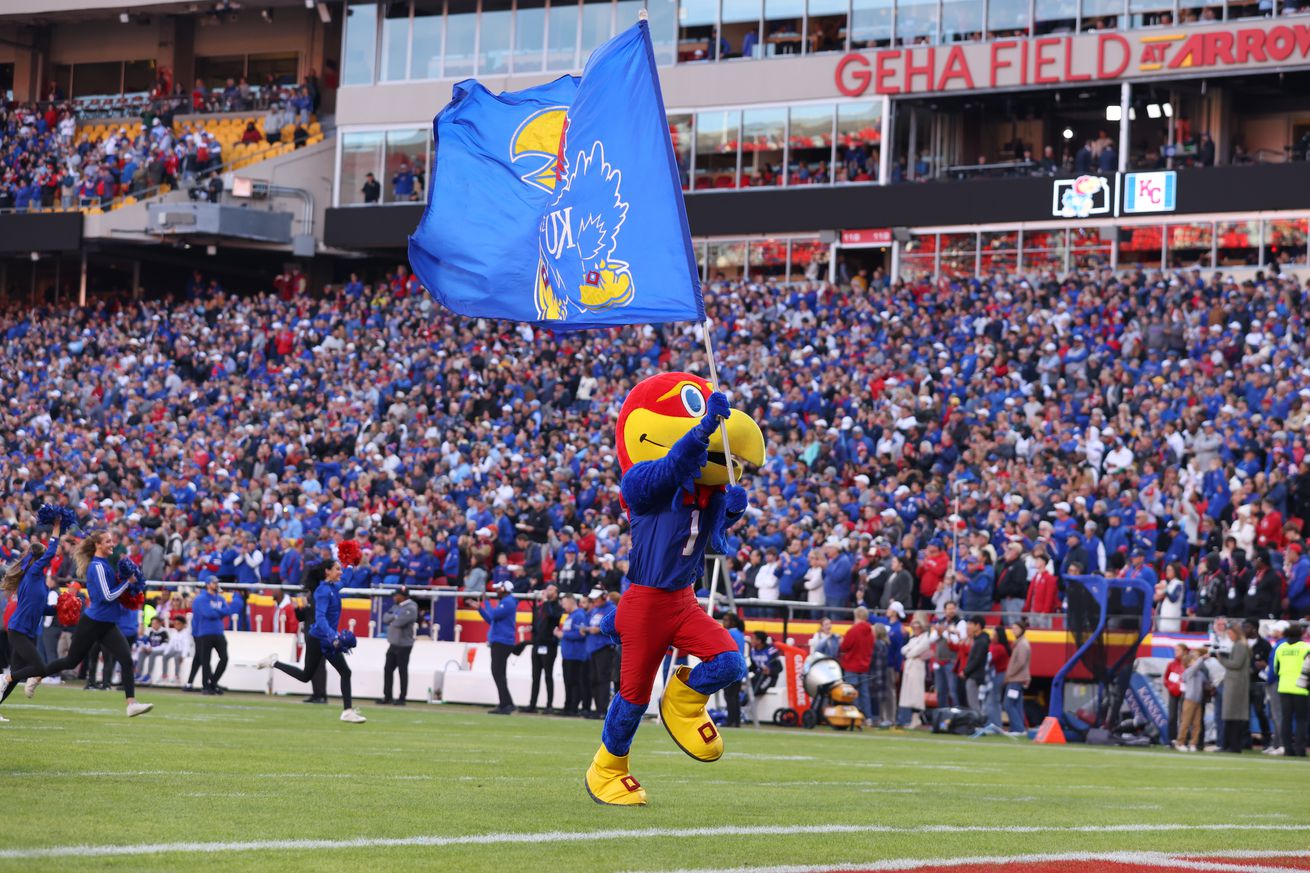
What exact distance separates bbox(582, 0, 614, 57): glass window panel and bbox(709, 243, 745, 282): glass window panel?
618cm

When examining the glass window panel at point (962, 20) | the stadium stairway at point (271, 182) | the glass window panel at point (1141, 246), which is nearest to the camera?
the glass window panel at point (1141, 246)

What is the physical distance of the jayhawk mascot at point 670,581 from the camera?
347 inches

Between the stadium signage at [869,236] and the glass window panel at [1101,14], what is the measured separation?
5.95 meters

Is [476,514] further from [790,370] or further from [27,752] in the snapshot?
[27,752]

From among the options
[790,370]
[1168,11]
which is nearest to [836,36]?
[1168,11]

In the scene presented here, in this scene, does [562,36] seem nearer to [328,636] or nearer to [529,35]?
[529,35]

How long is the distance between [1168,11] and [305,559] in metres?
21.7

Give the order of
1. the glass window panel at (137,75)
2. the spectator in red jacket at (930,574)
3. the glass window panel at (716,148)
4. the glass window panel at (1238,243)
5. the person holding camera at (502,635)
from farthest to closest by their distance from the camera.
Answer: the glass window panel at (137,75), the glass window panel at (716,148), the glass window panel at (1238,243), the spectator in red jacket at (930,574), the person holding camera at (502,635)

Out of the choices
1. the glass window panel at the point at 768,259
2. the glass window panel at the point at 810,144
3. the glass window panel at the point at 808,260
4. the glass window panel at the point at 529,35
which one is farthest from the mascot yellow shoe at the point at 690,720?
the glass window panel at the point at 529,35

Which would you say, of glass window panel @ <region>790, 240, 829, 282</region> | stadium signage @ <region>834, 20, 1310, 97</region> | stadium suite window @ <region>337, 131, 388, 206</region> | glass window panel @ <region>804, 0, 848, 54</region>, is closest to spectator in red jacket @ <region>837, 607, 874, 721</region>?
glass window panel @ <region>790, 240, 829, 282</region>

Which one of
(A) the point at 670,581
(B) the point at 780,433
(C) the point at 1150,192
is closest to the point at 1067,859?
(A) the point at 670,581

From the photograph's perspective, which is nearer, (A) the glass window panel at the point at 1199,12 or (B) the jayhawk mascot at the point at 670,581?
(B) the jayhawk mascot at the point at 670,581

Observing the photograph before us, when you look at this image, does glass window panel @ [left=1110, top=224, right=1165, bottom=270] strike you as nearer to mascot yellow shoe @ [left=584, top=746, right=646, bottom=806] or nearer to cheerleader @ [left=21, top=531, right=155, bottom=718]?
cheerleader @ [left=21, top=531, right=155, bottom=718]

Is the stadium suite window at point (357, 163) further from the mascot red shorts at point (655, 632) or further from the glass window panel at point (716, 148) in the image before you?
the mascot red shorts at point (655, 632)
